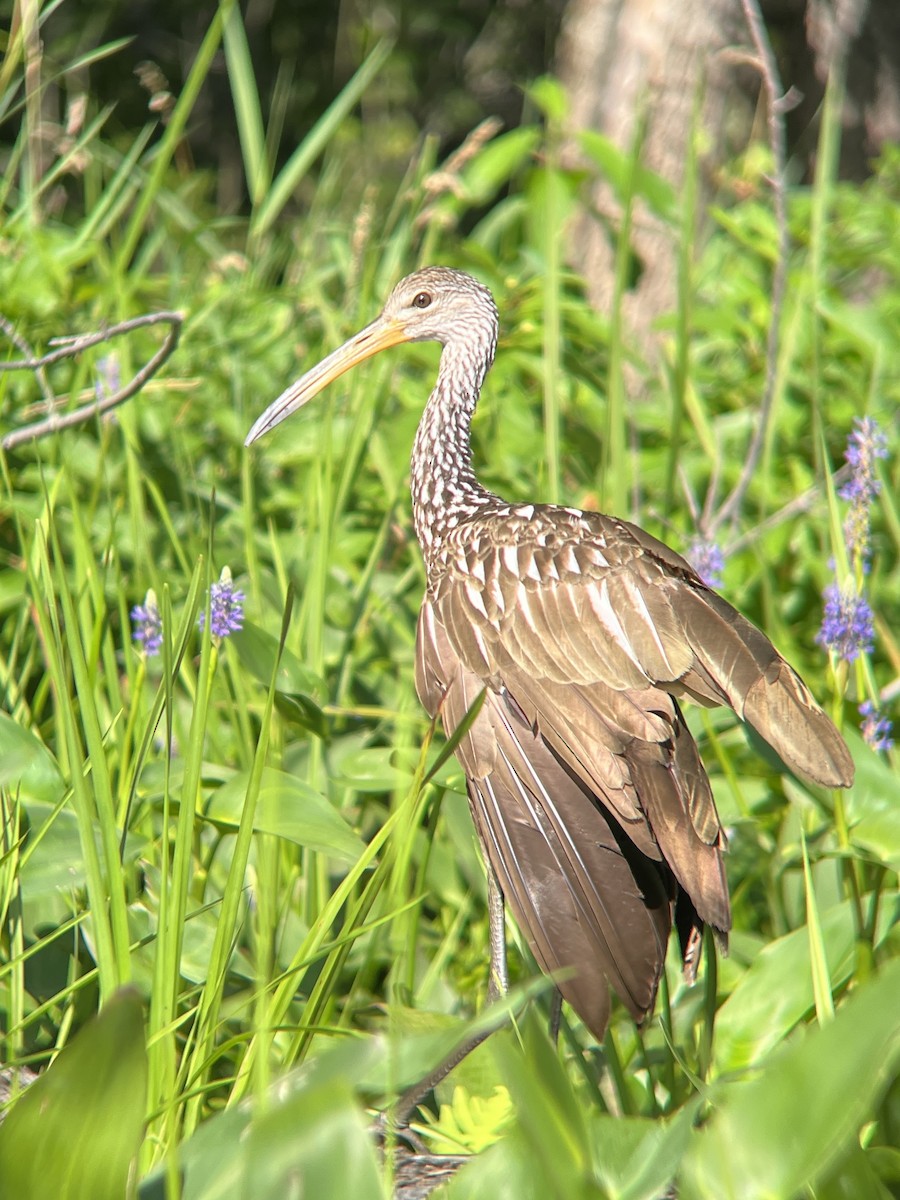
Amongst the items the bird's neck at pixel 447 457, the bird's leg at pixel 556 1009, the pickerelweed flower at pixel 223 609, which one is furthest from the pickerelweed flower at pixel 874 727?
the pickerelweed flower at pixel 223 609

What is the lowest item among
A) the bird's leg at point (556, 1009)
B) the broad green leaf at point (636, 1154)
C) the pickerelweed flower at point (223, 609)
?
the bird's leg at point (556, 1009)

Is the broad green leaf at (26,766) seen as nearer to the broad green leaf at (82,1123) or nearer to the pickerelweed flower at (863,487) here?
the broad green leaf at (82,1123)

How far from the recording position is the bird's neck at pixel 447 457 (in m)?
2.68

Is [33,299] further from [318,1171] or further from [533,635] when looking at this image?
[318,1171]

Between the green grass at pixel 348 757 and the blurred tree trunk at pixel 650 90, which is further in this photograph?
the blurred tree trunk at pixel 650 90

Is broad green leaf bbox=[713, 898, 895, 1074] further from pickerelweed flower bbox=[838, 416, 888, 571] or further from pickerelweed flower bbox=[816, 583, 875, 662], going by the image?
pickerelweed flower bbox=[838, 416, 888, 571]

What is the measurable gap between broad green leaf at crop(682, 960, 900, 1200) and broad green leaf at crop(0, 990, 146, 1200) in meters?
0.59

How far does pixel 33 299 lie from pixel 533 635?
1.64 m

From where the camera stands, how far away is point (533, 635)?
2271 millimetres

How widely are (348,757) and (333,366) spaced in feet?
3.19

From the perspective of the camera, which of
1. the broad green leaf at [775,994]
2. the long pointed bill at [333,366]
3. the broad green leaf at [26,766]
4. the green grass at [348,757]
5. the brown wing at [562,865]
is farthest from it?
the long pointed bill at [333,366]

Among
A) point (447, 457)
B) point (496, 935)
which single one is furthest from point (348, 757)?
point (447, 457)

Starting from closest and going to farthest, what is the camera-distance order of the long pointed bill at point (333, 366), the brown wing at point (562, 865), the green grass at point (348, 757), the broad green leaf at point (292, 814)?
the green grass at point (348, 757) → the broad green leaf at point (292, 814) → the brown wing at point (562, 865) → the long pointed bill at point (333, 366)

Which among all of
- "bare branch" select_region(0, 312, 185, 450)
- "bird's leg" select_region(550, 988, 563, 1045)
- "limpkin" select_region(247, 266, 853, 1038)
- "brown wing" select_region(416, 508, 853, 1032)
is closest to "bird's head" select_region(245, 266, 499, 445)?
"bare branch" select_region(0, 312, 185, 450)
